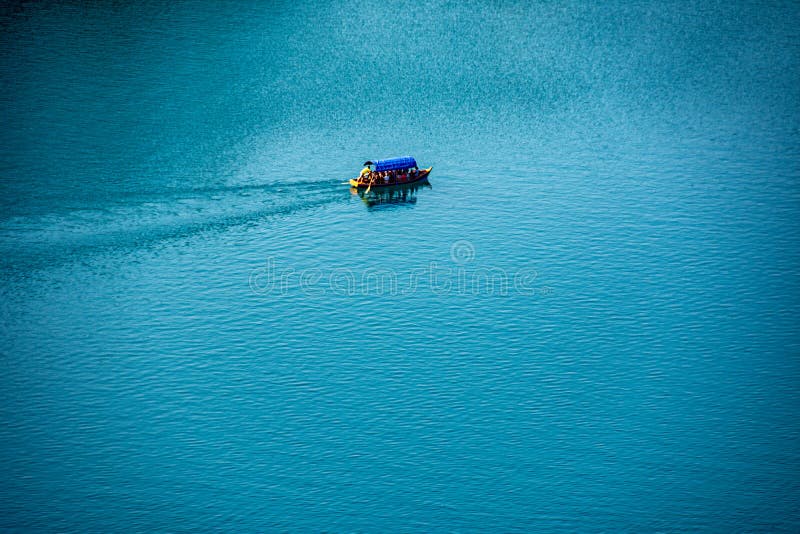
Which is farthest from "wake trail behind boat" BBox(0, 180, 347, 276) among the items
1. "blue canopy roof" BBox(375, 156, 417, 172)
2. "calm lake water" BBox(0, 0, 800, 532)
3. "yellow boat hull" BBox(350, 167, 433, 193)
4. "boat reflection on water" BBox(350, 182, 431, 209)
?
"blue canopy roof" BBox(375, 156, 417, 172)

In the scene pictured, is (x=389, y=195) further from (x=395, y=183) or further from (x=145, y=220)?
(x=145, y=220)

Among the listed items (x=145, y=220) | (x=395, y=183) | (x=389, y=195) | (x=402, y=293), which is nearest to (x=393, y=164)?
(x=395, y=183)

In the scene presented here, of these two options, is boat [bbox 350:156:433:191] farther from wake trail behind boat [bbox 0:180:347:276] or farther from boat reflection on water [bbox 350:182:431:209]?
wake trail behind boat [bbox 0:180:347:276]

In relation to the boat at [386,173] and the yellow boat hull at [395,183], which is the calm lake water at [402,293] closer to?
the yellow boat hull at [395,183]

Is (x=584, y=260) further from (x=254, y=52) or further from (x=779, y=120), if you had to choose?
(x=254, y=52)

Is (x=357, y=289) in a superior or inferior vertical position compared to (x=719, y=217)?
inferior

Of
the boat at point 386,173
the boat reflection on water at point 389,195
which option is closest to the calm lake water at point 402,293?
the boat reflection on water at point 389,195

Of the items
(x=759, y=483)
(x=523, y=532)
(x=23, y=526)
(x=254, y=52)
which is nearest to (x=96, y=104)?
(x=254, y=52)
